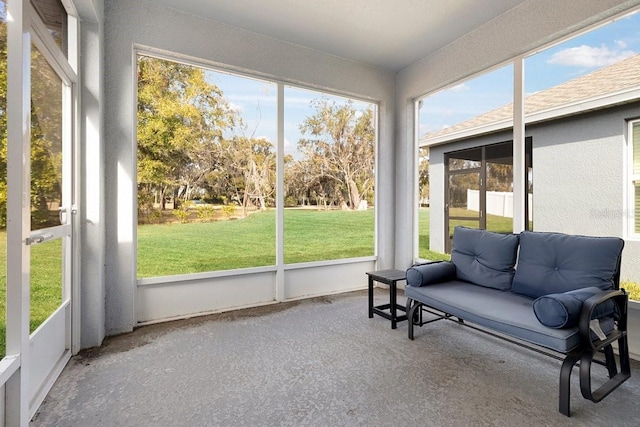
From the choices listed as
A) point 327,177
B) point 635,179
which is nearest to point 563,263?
point 635,179

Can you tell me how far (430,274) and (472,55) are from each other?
2.53 metres

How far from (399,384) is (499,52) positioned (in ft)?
10.9

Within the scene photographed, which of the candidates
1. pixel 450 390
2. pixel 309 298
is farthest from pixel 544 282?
pixel 309 298

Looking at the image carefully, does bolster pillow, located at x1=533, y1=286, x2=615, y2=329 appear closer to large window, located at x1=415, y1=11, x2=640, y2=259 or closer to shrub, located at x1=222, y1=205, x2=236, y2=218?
large window, located at x1=415, y1=11, x2=640, y2=259

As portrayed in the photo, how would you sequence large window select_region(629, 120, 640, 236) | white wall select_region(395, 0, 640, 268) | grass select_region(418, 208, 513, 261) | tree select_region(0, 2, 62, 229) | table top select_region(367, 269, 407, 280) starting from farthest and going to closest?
grass select_region(418, 208, 513, 261), table top select_region(367, 269, 407, 280), white wall select_region(395, 0, 640, 268), large window select_region(629, 120, 640, 236), tree select_region(0, 2, 62, 229)

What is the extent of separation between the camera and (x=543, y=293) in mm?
2338

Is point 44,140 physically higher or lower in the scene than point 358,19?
lower

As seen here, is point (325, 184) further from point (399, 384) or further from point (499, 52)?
point (399, 384)

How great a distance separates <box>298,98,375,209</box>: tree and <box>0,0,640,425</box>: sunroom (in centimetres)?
4

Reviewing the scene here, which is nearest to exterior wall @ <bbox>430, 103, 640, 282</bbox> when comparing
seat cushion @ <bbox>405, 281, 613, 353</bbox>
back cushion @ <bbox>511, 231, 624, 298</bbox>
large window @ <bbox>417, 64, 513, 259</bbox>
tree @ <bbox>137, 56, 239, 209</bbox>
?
large window @ <bbox>417, 64, 513, 259</bbox>

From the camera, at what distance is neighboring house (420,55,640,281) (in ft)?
8.40

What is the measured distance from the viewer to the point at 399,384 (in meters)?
2.05

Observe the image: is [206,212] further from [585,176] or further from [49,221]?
[585,176]

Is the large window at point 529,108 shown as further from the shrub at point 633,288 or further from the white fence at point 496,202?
the shrub at point 633,288
